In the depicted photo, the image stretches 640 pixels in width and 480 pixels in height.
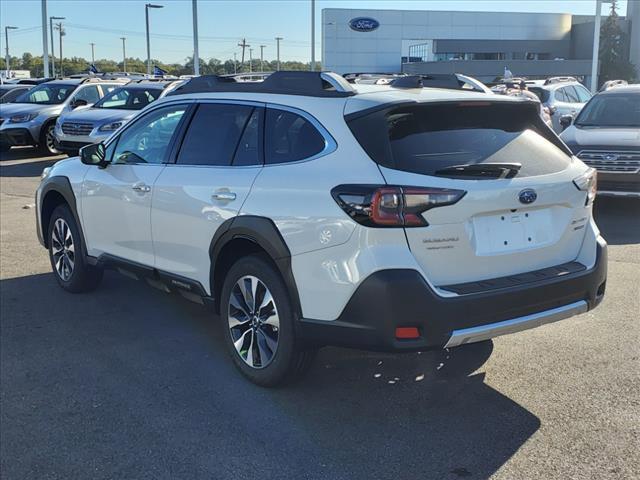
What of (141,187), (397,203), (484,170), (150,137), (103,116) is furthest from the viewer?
(103,116)

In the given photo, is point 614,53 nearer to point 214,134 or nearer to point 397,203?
point 214,134

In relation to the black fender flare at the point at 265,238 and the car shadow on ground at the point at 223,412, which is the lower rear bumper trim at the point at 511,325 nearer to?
the car shadow on ground at the point at 223,412

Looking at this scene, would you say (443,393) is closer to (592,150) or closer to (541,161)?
(541,161)

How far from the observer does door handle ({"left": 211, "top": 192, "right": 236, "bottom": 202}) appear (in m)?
4.22

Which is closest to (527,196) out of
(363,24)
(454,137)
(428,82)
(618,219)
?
(454,137)

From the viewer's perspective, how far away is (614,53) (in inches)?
2340

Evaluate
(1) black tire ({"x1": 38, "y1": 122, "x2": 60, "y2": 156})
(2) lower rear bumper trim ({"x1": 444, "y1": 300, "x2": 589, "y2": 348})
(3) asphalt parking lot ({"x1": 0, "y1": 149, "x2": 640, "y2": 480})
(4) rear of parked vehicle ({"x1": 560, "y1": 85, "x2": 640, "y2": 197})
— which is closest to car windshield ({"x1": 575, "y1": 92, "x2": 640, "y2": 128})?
(4) rear of parked vehicle ({"x1": 560, "y1": 85, "x2": 640, "y2": 197})

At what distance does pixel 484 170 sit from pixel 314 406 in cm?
162

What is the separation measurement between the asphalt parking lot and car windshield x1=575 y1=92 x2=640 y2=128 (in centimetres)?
544

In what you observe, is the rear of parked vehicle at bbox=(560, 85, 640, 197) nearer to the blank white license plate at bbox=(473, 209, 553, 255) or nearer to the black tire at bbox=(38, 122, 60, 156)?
the blank white license plate at bbox=(473, 209, 553, 255)

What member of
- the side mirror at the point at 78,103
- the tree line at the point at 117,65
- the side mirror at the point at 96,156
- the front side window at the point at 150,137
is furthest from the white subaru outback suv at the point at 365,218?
the tree line at the point at 117,65

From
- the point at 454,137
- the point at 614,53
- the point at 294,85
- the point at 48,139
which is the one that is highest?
the point at 614,53

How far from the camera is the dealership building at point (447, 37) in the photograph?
6406cm

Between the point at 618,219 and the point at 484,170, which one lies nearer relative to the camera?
the point at 484,170
